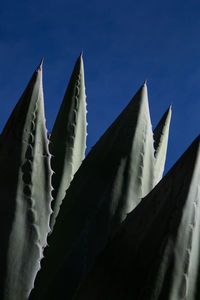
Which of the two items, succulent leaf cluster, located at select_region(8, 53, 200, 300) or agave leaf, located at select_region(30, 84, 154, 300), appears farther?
agave leaf, located at select_region(30, 84, 154, 300)

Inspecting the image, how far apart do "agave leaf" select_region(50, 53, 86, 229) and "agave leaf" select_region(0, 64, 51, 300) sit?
178 millimetres

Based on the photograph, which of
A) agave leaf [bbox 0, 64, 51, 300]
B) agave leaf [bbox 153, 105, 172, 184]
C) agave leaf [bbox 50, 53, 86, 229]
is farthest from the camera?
agave leaf [bbox 153, 105, 172, 184]

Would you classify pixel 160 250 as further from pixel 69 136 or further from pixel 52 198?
pixel 69 136

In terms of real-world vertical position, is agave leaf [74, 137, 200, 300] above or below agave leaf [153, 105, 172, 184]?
below

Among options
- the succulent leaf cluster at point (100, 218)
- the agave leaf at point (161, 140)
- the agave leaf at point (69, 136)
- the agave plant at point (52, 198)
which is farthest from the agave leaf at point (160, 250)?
the agave leaf at point (161, 140)

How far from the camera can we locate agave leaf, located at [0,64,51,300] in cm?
68

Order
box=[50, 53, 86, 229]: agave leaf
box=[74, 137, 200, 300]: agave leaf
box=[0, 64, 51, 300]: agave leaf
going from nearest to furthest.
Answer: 1. box=[74, 137, 200, 300]: agave leaf
2. box=[0, 64, 51, 300]: agave leaf
3. box=[50, 53, 86, 229]: agave leaf

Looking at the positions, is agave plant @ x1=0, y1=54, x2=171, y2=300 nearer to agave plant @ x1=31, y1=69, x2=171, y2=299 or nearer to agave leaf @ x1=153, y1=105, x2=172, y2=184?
agave plant @ x1=31, y1=69, x2=171, y2=299

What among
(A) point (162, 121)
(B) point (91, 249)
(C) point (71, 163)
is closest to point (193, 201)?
(B) point (91, 249)

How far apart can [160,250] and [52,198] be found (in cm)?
24

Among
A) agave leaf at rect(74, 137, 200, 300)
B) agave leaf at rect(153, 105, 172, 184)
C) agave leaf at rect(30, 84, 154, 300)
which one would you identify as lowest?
agave leaf at rect(74, 137, 200, 300)

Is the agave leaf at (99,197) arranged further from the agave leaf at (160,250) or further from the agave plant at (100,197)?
the agave leaf at (160,250)

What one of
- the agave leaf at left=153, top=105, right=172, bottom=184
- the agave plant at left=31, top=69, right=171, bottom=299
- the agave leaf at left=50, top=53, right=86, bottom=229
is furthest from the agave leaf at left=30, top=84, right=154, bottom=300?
the agave leaf at left=153, top=105, right=172, bottom=184

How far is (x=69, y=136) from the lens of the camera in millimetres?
1003
